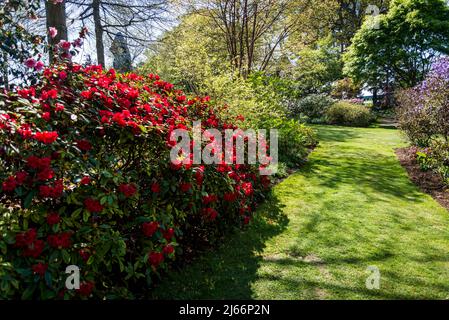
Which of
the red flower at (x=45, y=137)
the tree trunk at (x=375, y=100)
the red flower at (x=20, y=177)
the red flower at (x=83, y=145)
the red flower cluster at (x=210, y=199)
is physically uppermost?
the tree trunk at (x=375, y=100)

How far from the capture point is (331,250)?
369 cm

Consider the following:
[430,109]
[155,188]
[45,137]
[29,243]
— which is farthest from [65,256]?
[430,109]

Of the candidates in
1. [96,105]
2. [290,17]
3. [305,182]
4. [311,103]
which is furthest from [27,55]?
[311,103]

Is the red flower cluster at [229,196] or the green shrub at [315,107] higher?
the green shrub at [315,107]

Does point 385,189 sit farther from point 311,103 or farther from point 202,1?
point 311,103

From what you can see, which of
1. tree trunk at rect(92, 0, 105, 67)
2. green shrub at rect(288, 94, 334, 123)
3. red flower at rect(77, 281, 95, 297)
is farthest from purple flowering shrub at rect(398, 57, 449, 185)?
Result: tree trunk at rect(92, 0, 105, 67)

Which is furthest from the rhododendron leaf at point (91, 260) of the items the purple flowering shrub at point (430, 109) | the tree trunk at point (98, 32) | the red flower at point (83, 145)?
the tree trunk at point (98, 32)

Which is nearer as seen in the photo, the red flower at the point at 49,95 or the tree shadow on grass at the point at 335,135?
the red flower at the point at 49,95

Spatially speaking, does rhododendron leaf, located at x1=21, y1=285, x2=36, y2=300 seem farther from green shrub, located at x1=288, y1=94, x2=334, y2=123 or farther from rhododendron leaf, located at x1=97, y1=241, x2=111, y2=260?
green shrub, located at x1=288, y1=94, x2=334, y2=123

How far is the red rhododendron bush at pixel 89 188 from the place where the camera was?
203cm

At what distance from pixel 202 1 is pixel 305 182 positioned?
26.3ft

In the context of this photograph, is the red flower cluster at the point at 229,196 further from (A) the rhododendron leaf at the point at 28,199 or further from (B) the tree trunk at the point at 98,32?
(B) the tree trunk at the point at 98,32

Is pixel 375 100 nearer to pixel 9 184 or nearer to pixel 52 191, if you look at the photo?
pixel 52 191

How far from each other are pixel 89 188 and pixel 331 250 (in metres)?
2.58
